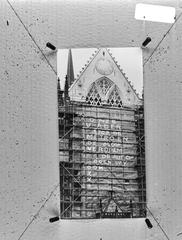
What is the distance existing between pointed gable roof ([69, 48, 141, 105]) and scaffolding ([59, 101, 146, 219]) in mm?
29

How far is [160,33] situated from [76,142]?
40 cm

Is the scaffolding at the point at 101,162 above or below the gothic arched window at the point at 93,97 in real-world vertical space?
below

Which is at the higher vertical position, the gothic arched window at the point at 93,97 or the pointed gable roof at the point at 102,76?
the pointed gable roof at the point at 102,76

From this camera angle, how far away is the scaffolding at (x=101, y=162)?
1.25 meters

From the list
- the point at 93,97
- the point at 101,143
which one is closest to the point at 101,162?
the point at 101,143

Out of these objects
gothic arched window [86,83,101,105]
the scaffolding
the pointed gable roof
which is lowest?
the scaffolding

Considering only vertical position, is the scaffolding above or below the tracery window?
below

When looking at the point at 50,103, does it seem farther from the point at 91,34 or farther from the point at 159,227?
the point at 159,227

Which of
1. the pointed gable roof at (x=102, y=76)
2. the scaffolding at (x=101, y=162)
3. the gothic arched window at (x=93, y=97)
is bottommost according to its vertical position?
the scaffolding at (x=101, y=162)

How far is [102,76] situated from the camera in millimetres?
1271

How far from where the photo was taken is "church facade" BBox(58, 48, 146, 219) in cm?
125

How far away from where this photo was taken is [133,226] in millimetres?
1263

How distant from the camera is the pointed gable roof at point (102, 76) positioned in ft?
4.15

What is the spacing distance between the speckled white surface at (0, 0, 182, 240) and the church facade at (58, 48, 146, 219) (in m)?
0.03
